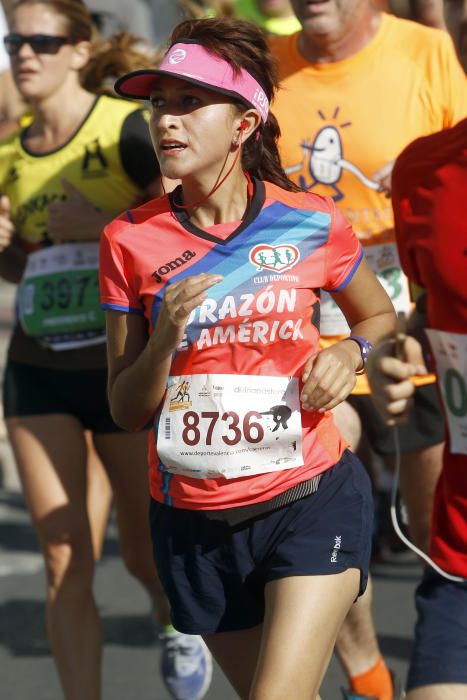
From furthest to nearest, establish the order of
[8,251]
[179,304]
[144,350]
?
1. [8,251]
2. [144,350]
3. [179,304]

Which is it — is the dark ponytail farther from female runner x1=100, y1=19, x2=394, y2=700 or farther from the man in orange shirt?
the man in orange shirt

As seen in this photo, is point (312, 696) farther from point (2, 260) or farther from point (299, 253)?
point (2, 260)

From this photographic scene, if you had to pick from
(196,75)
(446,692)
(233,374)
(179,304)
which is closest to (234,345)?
(233,374)

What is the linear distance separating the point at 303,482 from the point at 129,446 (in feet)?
4.83

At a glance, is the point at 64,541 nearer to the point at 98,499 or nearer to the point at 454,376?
the point at 98,499

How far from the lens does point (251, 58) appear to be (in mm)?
3607

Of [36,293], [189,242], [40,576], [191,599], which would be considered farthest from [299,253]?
[40,576]

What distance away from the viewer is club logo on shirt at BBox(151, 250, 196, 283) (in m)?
3.43

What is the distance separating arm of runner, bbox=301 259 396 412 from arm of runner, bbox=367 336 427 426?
226mm

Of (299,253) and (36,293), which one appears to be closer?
(299,253)

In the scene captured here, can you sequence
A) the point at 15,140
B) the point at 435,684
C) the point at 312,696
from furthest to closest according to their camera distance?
the point at 15,140 → the point at 312,696 → the point at 435,684

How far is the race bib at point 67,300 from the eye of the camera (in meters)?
4.84

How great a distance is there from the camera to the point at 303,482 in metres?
3.45

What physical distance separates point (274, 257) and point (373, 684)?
1.61 metres
